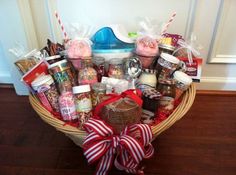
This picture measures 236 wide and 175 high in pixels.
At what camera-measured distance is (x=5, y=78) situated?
49.3 inches

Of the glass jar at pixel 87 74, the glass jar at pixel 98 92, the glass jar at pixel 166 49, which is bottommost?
the glass jar at pixel 98 92

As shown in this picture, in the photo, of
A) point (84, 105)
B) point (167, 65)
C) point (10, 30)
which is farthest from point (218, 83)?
point (10, 30)

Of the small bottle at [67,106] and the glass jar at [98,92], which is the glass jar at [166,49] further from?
the small bottle at [67,106]

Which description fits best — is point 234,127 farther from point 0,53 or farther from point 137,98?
point 0,53

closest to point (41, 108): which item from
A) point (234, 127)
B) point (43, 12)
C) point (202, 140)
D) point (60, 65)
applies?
point (60, 65)

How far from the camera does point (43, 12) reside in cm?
103

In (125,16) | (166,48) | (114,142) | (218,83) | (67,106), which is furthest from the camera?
(218,83)

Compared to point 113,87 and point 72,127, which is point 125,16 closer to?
point 113,87

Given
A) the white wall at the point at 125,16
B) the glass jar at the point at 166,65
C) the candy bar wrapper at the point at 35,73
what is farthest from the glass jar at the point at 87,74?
the white wall at the point at 125,16

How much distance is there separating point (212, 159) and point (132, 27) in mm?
663

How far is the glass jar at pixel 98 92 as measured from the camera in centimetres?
72

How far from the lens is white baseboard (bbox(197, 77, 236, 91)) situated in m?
1.18

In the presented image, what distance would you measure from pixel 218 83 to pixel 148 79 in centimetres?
60

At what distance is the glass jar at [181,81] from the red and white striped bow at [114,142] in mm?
224
